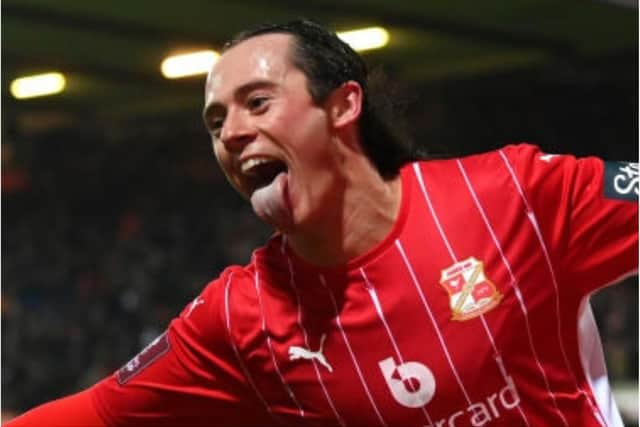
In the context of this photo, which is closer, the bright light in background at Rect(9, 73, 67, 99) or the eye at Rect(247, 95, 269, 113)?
the eye at Rect(247, 95, 269, 113)

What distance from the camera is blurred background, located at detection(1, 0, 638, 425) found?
630 cm

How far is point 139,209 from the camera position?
30.6 ft

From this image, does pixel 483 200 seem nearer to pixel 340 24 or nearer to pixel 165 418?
pixel 165 418

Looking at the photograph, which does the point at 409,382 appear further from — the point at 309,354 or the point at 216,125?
the point at 216,125

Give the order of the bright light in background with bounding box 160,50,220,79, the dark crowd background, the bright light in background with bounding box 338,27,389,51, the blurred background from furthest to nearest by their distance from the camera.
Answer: the dark crowd background → the bright light in background with bounding box 160,50,220,79 → the blurred background → the bright light in background with bounding box 338,27,389,51

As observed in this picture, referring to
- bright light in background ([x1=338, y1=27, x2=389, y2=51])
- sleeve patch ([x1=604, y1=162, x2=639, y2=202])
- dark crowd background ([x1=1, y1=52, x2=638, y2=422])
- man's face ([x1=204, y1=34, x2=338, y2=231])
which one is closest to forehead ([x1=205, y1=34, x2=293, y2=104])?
man's face ([x1=204, y1=34, x2=338, y2=231])

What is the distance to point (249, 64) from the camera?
1543 millimetres

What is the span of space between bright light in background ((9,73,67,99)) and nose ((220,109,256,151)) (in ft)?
19.4

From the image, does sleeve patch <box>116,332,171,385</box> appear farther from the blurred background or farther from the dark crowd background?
the dark crowd background

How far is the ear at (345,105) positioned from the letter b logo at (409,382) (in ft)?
0.90

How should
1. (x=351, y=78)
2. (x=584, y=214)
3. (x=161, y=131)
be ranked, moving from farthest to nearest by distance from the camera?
(x=161, y=131)
(x=351, y=78)
(x=584, y=214)

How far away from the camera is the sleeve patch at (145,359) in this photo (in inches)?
66.2

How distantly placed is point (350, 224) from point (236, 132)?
17 centimetres

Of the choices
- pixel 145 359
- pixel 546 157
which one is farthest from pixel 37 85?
pixel 546 157
